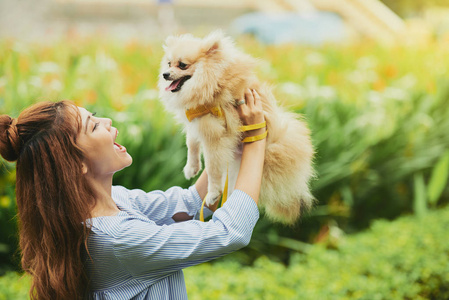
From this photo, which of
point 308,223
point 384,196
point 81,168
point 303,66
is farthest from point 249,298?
point 303,66

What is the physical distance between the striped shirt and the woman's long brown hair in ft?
0.17

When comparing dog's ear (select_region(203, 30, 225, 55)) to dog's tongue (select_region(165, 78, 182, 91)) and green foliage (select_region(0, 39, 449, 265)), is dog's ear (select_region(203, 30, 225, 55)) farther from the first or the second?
green foliage (select_region(0, 39, 449, 265))

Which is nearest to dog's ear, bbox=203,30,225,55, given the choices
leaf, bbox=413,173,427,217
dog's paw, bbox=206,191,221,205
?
dog's paw, bbox=206,191,221,205

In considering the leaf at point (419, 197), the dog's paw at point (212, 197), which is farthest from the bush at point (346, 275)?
the dog's paw at point (212, 197)

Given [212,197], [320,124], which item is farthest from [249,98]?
[320,124]

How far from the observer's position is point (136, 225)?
4.08 feet

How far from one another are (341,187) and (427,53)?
3352 mm

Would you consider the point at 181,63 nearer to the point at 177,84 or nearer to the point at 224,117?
the point at 177,84

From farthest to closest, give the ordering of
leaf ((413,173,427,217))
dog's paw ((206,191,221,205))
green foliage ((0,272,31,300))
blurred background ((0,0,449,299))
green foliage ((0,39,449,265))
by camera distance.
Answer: leaf ((413,173,427,217)), green foliage ((0,39,449,265)), blurred background ((0,0,449,299)), green foliage ((0,272,31,300)), dog's paw ((206,191,221,205))

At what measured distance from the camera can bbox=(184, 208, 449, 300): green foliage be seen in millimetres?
2521

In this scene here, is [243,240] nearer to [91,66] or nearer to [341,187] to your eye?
[341,187]

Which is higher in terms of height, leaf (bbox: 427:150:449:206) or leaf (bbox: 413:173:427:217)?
leaf (bbox: 427:150:449:206)

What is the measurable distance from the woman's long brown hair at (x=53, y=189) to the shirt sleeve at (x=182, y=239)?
0.13 metres

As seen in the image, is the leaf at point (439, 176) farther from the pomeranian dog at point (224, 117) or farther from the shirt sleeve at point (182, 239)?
the shirt sleeve at point (182, 239)
